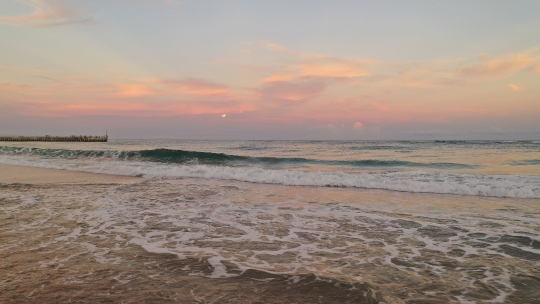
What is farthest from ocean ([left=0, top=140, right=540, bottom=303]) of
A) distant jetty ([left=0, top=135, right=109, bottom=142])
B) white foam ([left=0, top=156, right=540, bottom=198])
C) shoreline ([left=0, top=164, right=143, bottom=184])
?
distant jetty ([left=0, top=135, right=109, bottom=142])

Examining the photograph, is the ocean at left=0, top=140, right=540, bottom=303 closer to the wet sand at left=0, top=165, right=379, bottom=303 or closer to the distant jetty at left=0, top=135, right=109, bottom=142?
the wet sand at left=0, top=165, right=379, bottom=303

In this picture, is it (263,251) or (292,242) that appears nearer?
(263,251)

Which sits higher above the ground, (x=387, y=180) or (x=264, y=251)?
(x=387, y=180)

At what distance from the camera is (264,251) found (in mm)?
5336

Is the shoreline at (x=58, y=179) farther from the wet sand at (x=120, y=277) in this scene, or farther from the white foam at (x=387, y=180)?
the wet sand at (x=120, y=277)

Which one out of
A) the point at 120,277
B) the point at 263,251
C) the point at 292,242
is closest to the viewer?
the point at 120,277

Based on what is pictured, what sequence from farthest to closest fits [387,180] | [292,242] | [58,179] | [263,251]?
[58,179]
[387,180]
[292,242]
[263,251]

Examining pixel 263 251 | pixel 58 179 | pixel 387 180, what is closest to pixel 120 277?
pixel 263 251

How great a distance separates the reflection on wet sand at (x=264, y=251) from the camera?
146 inches

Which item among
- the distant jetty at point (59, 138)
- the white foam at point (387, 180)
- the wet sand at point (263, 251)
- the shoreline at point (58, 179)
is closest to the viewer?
the wet sand at point (263, 251)

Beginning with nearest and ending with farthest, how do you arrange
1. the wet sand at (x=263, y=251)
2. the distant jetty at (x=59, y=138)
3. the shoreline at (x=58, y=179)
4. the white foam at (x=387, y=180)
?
the wet sand at (x=263, y=251), the white foam at (x=387, y=180), the shoreline at (x=58, y=179), the distant jetty at (x=59, y=138)

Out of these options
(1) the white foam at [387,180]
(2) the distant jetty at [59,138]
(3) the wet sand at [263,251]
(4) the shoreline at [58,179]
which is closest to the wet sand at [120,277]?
(3) the wet sand at [263,251]

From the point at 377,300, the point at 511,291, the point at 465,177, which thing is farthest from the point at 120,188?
the point at 465,177

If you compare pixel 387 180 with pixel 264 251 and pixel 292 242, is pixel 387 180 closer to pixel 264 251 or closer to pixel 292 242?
pixel 292 242
